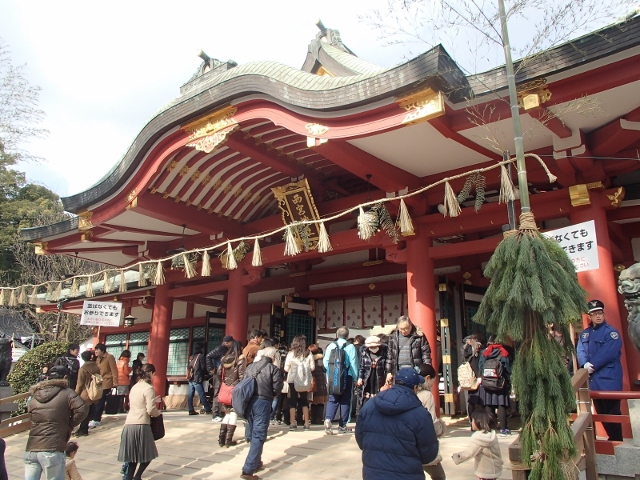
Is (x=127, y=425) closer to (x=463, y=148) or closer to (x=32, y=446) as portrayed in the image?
(x=32, y=446)

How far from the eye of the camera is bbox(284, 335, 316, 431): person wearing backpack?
719cm

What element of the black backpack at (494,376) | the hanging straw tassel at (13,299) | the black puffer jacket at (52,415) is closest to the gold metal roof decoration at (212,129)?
the black puffer jacket at (52,415)

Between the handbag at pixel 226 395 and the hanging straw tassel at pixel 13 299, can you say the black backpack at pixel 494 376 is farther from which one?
the hanging straw tassel at pixel 13 299

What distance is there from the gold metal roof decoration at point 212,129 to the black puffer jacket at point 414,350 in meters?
4.06

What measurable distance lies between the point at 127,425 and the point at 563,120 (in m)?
6.22

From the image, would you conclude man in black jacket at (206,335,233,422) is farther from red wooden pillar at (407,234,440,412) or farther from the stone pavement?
red wooden pillar at (407,234,440,412)

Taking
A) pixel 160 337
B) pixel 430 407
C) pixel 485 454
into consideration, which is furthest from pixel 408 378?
pixel 160 337

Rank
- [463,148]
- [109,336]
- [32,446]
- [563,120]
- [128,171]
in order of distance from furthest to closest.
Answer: [109,336] → [128,171] → [463,148] → [563,120] → [32,446]

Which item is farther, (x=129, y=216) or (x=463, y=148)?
(x=129, y=216)

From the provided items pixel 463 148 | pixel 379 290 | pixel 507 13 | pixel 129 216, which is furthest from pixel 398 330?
pixel 129 216

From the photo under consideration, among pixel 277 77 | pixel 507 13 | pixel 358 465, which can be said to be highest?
pixel 277 77

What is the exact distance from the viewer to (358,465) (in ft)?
17.9

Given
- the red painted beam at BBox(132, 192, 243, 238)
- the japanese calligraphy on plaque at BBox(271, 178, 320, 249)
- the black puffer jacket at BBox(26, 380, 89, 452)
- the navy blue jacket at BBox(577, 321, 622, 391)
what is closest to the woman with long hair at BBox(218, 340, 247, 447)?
the black puffer jacket at BBox(26, 380, 89, 452)

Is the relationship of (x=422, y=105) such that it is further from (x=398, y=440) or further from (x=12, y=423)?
(x=12, y=423)
